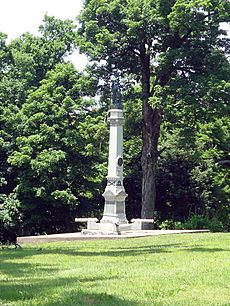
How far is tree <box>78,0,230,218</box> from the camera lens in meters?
24.0

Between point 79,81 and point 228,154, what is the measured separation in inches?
418

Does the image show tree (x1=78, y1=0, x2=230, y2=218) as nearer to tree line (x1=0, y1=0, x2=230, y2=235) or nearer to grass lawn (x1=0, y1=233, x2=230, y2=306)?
tree line (x1=0, y1=0, x2=230, y2=235)

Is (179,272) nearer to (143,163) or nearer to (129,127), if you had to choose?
(143,163)

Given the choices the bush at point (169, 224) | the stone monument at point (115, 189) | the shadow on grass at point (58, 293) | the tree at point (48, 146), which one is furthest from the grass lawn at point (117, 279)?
the bush at point (169, 224)

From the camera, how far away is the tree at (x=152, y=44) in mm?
24000

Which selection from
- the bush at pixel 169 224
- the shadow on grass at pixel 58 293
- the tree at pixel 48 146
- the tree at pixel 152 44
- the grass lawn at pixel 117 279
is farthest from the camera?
the bush at pixel 169 224

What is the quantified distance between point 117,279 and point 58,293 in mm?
1360

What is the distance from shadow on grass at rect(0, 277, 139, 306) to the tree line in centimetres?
1602

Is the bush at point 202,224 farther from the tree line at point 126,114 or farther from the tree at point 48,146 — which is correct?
the tree at point 48,146

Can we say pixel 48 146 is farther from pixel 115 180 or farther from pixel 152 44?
pixel 152 44

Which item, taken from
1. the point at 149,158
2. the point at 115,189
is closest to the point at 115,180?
→ the point at 115,189

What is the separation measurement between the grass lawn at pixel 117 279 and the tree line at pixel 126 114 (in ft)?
43.0

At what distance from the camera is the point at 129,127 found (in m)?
28.0

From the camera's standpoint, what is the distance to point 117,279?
25.7 feet
